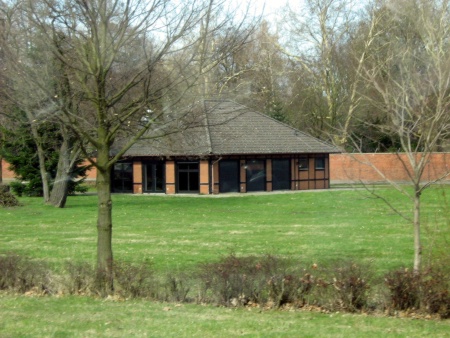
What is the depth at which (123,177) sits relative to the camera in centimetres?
4766

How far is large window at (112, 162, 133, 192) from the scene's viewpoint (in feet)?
155

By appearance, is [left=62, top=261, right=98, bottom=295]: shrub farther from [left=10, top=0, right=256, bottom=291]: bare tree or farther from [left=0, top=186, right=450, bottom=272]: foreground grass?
[left=0, top=186, right=450, bottom=272]: foreground grass

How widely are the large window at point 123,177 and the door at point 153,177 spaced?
1.28 m

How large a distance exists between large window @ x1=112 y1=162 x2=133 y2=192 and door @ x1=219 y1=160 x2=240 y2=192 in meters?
6.80

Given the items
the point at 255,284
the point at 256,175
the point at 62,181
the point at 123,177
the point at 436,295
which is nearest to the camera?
the point at 436,295

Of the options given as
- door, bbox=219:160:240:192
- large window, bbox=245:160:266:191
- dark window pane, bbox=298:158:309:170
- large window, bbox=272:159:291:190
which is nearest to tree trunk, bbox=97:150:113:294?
door, bbox=219:160:240:192

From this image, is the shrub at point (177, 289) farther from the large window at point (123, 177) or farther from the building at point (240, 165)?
the large window at point (123, 177)

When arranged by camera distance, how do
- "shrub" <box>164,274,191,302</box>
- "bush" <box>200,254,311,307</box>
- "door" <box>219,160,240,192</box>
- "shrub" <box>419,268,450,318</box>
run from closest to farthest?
1. "shrub" <box>419,268,450,318</box>
2. "bush" <box>200,254,311,307</box>
3. "shrub" <box>164,274,191,302</box>
4. "door" <box>219,160,240,192</box>

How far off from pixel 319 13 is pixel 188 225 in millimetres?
29890

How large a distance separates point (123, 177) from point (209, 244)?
96.6ft

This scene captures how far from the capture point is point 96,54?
33.1 feet

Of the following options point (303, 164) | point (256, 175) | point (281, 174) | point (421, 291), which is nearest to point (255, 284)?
point (421, 291)

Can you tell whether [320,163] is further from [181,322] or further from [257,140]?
[181,322]

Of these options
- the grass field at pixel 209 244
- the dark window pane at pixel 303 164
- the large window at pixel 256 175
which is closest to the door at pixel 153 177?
the grass field at pixel 209 244
